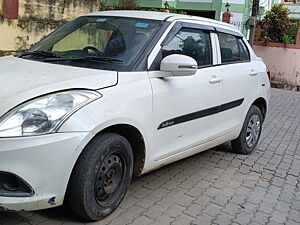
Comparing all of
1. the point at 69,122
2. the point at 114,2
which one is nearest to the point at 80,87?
the point at 69,122

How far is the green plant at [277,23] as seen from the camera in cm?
1383

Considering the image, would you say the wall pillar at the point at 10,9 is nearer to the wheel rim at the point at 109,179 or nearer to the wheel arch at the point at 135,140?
the wheel arch at the point at 135,140

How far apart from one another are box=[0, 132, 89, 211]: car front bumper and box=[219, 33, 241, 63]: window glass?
2467mm

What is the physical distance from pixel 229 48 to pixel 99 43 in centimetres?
182

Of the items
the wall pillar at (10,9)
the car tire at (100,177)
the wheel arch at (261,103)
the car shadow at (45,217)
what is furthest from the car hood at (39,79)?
the wall pillar at (10,9)

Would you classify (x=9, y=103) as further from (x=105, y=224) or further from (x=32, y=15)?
(x=32, y=15)

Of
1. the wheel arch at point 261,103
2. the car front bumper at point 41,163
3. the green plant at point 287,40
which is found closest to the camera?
the car front bumper at point 41,163

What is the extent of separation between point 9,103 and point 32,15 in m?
5.71

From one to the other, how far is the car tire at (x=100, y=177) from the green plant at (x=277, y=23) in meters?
12.0

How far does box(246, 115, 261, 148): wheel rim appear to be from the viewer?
213 inches

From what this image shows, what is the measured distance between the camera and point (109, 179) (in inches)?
130

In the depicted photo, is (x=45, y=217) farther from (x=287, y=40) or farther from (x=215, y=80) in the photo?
(x=287, y=40)

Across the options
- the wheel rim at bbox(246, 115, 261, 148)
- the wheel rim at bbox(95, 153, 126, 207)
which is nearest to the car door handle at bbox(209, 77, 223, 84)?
the wheel rim at bbox(246, 115, 261, 148)

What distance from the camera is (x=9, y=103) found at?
2746 millimetres
